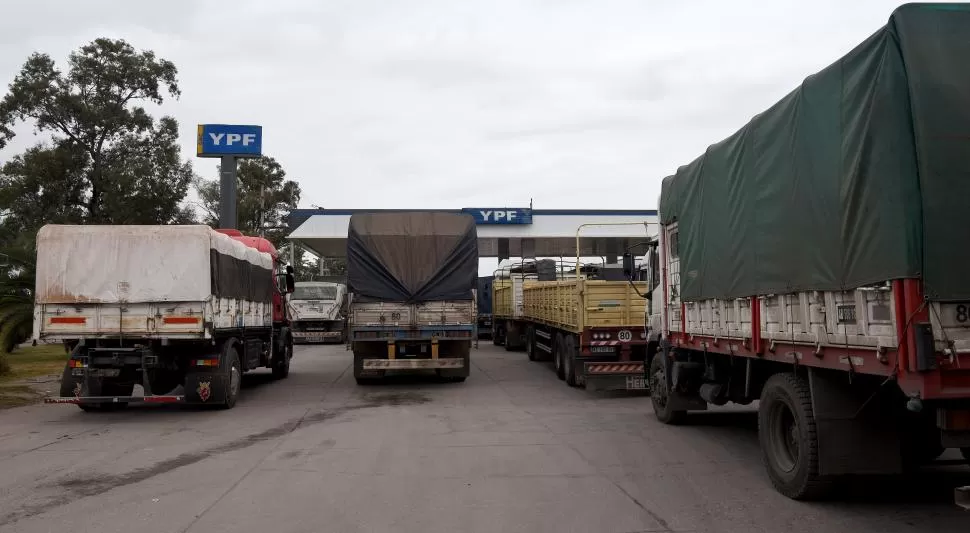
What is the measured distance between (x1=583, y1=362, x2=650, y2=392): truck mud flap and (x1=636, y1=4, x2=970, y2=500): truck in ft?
17.2

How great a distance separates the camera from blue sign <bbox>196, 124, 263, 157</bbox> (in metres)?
34.8

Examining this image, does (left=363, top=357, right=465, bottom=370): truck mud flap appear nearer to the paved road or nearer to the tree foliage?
the paved road

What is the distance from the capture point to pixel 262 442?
9.44 metres

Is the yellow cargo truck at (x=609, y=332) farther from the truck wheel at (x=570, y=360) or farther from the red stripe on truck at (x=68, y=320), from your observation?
the red stripe on truck at (x=68, y=320)

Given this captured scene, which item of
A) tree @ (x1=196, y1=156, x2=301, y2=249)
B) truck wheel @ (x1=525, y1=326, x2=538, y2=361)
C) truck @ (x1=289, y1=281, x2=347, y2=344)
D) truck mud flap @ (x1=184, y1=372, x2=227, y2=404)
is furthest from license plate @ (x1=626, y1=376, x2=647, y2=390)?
tree @ (x1=196, y1=156, x2=301, y2=249)

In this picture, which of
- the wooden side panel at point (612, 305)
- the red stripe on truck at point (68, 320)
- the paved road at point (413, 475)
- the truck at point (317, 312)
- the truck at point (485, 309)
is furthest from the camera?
the truck at point (485, 309)

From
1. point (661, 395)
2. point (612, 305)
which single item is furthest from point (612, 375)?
point (661, 395)

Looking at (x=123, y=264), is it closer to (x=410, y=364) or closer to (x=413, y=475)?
(x=410, y=364)

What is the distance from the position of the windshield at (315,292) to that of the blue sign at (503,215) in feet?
25.5

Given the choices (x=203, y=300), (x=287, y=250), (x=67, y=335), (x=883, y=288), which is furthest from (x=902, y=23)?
(x=287, y=250)


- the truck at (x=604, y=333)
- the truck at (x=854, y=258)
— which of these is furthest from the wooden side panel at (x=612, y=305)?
the truck at (x=854, y=258)

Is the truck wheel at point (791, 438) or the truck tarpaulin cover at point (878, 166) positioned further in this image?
the truck wheel at point (791, 438)

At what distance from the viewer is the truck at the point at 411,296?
49.2ft

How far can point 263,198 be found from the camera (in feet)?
186
